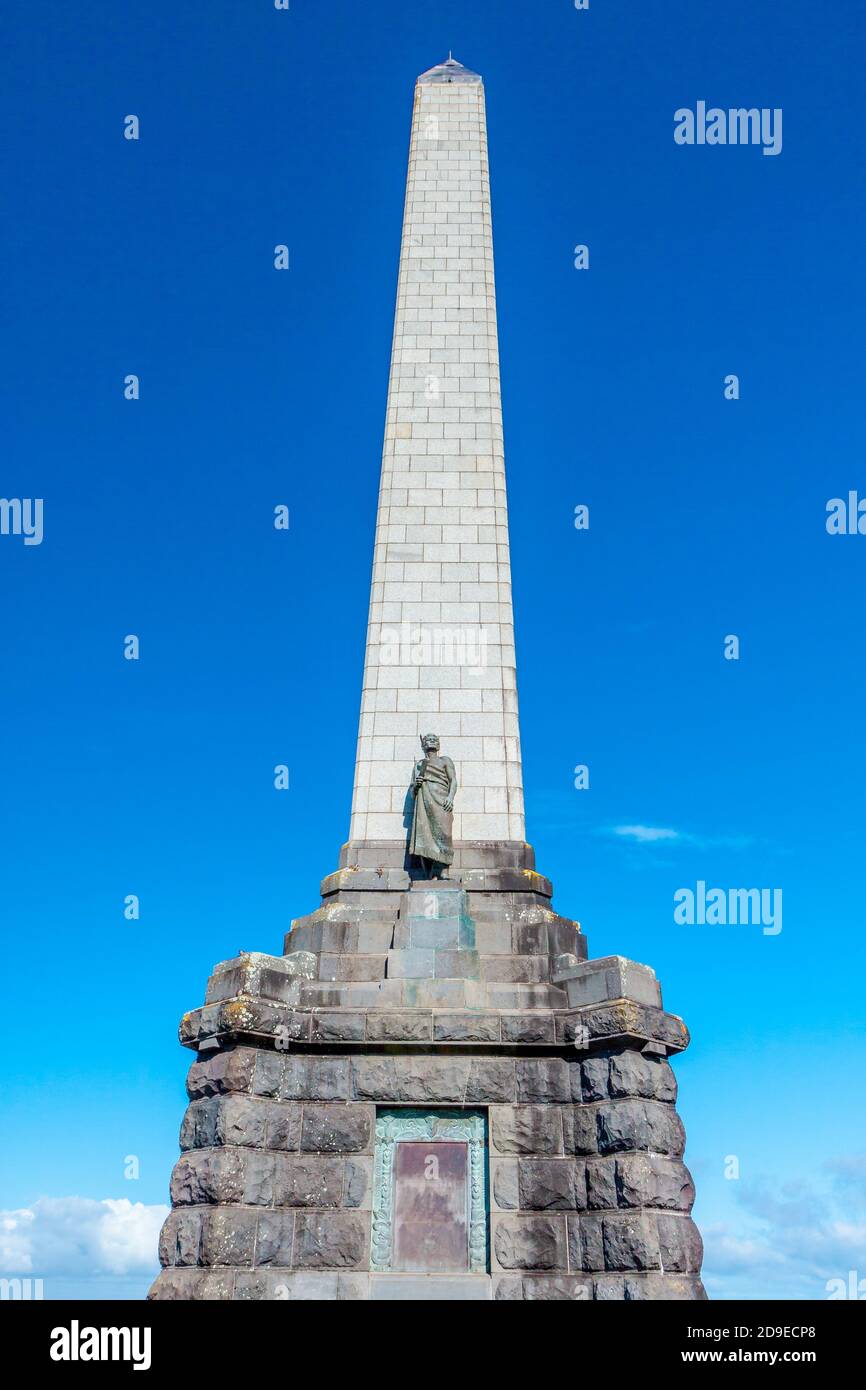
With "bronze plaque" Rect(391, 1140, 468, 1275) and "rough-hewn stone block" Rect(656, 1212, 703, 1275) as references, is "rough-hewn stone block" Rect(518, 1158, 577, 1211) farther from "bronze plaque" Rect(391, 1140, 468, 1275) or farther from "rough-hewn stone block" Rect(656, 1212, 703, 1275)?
"rough-hewn stone block" Rect(656, 1212, 703, 1275)

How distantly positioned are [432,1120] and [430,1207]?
0.79 metres

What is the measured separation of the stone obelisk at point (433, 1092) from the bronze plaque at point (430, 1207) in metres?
0.02

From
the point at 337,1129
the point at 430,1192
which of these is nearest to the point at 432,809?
the point at 337,1129

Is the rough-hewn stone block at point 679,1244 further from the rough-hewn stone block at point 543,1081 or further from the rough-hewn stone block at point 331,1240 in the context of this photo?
the rough-hewn stone block at point 331,1240

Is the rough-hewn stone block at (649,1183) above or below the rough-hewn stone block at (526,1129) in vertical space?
below

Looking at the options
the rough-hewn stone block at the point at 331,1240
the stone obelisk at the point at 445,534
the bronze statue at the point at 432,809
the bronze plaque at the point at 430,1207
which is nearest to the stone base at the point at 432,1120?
the rough-hewn stone block at the point at 331,1240

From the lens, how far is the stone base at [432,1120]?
1019 cm

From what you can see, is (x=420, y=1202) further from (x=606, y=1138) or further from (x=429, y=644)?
(x=429, y=644)

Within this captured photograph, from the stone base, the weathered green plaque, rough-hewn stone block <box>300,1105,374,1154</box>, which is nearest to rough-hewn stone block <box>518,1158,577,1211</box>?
the stone base

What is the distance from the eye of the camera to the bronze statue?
12719mm

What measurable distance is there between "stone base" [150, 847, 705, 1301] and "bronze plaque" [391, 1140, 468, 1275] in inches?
5.4

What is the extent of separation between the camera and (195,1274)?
32.8 ft
